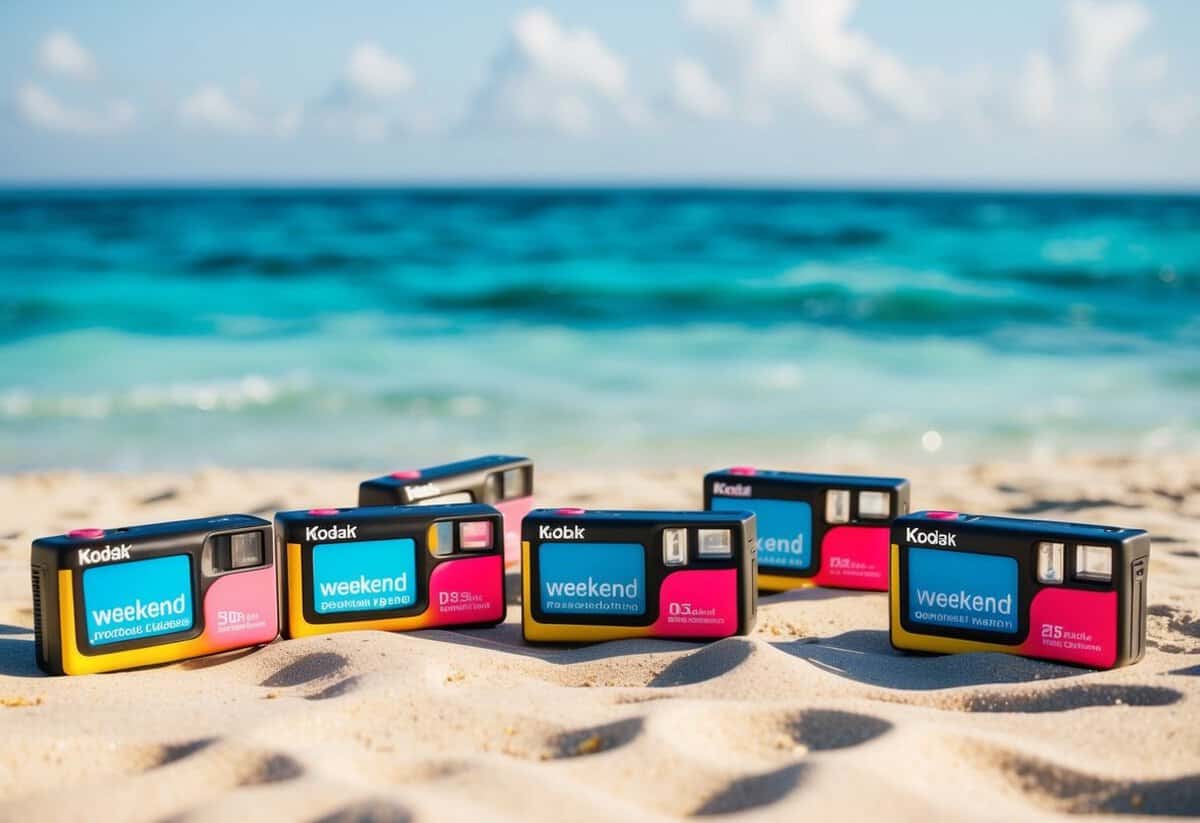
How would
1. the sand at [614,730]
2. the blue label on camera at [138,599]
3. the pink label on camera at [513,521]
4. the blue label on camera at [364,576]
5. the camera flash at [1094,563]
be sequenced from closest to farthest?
the sand at [614,730]
the camera flash at [1094,563]
the blue label on camera at [138,599]
the blue label on camera at [364,576]
the pink label on camera at [513,521]

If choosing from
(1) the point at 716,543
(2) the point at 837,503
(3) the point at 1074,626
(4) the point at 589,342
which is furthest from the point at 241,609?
(4) the point at 589,342

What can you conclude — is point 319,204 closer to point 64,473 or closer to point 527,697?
point 64,473

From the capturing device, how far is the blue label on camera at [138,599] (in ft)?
11.0

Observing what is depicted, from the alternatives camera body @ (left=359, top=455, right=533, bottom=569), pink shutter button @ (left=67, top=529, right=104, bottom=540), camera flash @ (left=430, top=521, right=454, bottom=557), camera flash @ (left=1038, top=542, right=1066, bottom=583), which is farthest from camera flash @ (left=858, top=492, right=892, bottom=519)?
pink shutter button @ (left=67, top=529, right=104, bottom=540)

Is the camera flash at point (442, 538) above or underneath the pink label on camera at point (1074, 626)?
above

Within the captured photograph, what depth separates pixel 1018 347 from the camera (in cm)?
1351

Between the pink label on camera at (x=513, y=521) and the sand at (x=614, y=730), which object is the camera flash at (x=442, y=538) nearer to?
the sand at (x=614, y=730)

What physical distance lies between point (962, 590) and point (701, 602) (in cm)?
69

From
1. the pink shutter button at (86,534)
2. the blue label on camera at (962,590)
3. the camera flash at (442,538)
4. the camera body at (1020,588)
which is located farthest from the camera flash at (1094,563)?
the pink shutter button at (86,534)

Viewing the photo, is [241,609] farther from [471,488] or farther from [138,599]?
[471,488]

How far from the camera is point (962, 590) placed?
136 inches

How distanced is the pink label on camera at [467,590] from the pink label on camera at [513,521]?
737 mm

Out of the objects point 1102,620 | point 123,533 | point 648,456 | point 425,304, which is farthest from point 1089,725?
point 425,304

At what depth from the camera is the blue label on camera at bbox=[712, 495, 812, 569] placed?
13.8 ft
